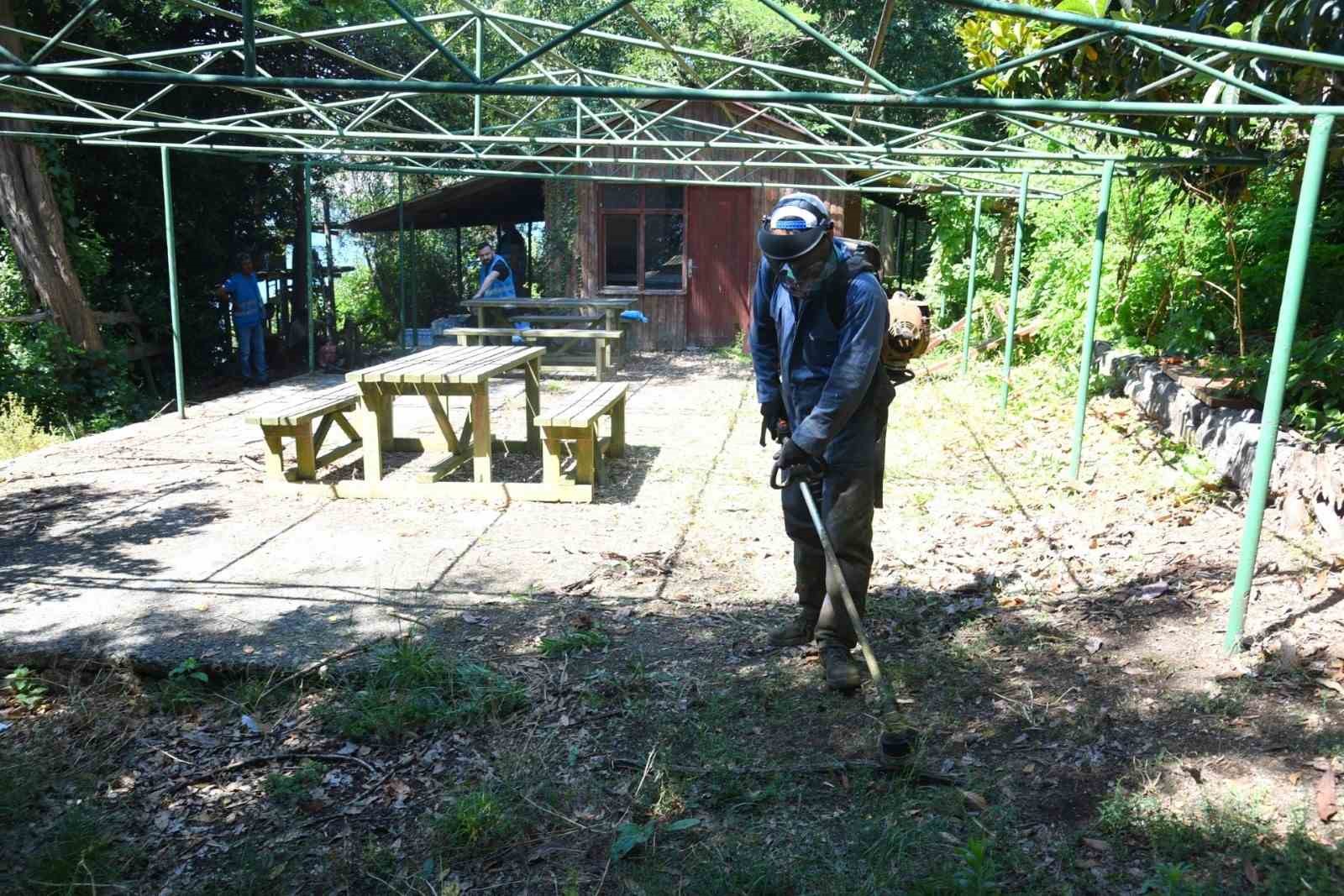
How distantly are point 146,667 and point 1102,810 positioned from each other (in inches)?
148

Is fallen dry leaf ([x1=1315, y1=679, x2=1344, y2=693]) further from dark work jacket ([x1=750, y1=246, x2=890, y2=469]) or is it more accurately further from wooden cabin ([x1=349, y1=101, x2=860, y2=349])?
wooden cabin ([x1=349, y1=101, x2=860, y2=349])

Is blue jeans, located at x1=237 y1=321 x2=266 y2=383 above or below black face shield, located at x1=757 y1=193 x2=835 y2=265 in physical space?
below

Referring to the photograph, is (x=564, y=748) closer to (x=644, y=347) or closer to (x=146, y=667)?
(x=146, y=667)

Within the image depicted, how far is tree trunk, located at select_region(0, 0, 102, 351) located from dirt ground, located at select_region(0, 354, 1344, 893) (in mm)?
5327

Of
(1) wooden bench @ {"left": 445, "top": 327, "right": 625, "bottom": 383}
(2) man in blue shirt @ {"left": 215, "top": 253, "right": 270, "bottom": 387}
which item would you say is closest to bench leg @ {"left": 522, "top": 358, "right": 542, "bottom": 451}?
(1) wooden bench @ {"left": 445, "top": 327, "right": 625, "bottom": 383}

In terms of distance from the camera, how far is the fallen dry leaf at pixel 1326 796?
10.1 ft

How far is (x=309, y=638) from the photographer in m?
4.57

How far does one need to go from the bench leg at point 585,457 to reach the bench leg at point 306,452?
74.1 inches

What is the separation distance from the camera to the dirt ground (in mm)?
3064

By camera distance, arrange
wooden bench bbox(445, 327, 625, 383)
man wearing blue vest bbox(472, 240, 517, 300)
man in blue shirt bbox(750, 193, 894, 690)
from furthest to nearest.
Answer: man wearing blue vest bbox(472, 240, 517, 300) → wooden bench bbox(445, 327, 625, 383) → man in blue shirt bbox(750, 193, 894, 690)

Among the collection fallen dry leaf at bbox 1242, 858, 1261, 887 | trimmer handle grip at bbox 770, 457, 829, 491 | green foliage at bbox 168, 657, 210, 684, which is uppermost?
trimmer handle grip at bbox 770, 457, 829, 491

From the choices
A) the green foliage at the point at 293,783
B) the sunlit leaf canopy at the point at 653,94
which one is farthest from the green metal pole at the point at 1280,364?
the green foliage at the point at 293,783

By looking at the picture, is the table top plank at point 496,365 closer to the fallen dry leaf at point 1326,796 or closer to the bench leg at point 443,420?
the bench leg at point 443,420

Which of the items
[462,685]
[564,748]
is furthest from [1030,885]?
[462,685]
